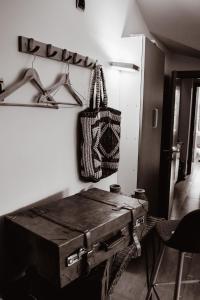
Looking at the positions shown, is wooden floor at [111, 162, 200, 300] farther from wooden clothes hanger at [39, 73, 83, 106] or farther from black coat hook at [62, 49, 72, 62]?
black coat hook at [62, 49, 72, 62]

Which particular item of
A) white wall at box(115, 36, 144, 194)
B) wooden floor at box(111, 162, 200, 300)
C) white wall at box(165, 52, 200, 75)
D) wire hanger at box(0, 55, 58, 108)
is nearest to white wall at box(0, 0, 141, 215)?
wire hanger at box(0, 55, 58, 108)

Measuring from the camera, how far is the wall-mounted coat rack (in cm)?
146

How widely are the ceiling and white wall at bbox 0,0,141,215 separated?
0.71m

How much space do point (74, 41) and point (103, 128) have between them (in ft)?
2.10

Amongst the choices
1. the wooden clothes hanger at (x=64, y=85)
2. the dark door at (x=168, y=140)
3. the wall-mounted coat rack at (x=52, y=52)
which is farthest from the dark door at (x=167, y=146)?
the wooden clothes hanger at (x=64, y=85)

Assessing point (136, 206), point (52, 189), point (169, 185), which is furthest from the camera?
point (169, 185)

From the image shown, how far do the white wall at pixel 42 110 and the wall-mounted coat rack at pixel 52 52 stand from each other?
0.03 metres

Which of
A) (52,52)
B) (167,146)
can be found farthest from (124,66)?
(167,146)

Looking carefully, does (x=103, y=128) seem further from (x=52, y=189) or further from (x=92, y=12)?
(x=92, y=12)

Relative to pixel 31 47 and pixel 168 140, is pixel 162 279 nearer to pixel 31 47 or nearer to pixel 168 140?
pixel 168 140

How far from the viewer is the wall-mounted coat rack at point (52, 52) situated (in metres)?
1.46

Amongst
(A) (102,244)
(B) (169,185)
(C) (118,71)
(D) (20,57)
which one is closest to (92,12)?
(C) (118,71)

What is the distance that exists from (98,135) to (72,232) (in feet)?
2.82

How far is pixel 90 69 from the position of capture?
2043 millimetres
